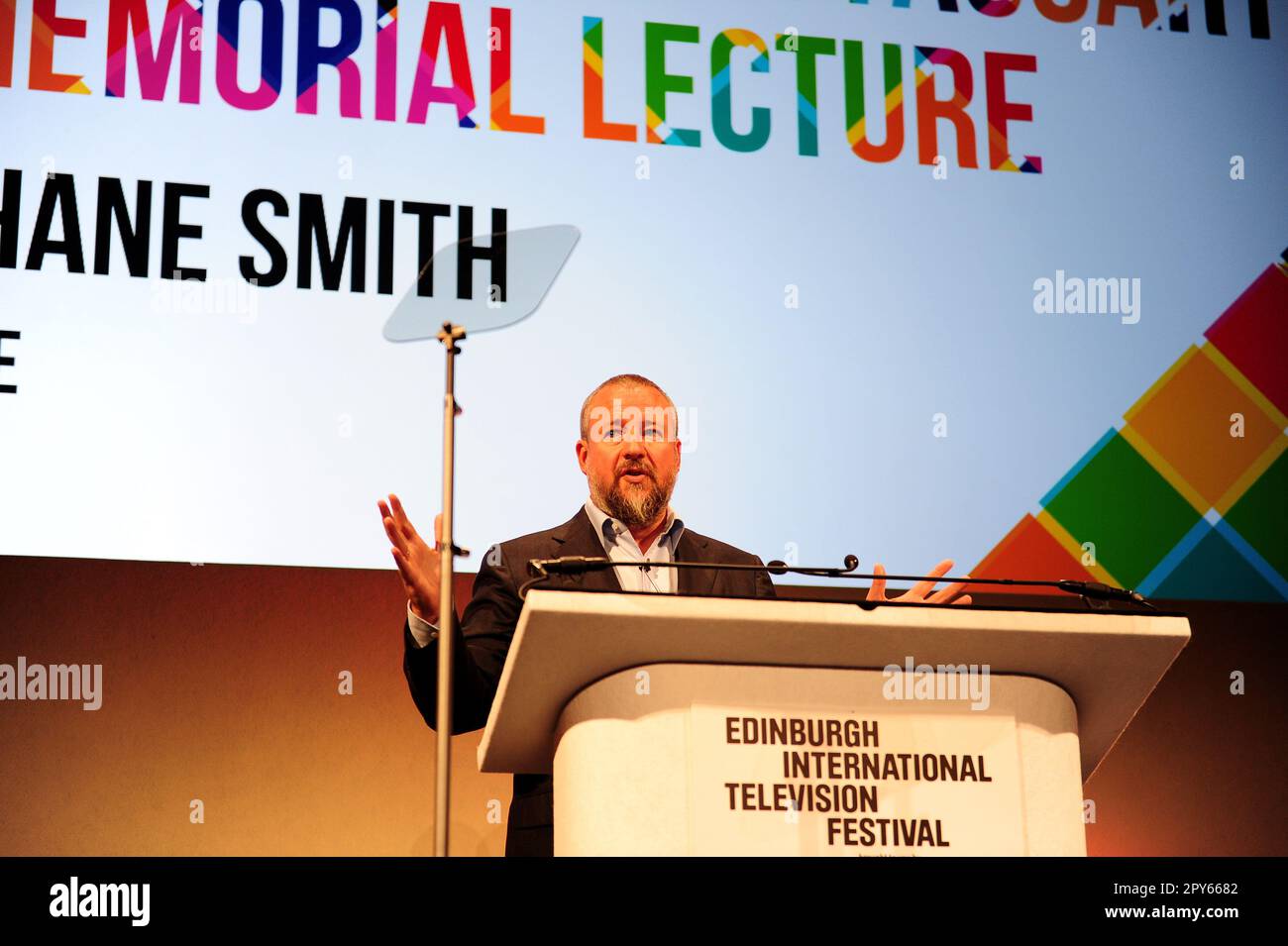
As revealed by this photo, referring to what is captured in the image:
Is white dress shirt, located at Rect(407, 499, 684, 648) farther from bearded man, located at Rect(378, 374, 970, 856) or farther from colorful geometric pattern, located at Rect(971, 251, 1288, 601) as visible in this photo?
colorful geometric pattern, located at Rect(971, 251, 1288, 601)

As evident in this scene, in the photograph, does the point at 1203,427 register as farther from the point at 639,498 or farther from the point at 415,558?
the point at 415,558

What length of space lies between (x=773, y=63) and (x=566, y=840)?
2313 millimetres

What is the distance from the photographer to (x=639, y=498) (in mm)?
2705

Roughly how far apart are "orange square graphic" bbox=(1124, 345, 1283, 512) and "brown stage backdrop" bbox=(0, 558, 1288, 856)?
3.09 ft

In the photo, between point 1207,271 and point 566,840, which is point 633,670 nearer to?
point 566,840

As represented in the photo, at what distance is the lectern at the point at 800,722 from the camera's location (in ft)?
4.99

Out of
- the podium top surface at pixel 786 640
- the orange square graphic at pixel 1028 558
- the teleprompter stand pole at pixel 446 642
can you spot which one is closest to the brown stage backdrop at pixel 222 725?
the orange square graphic at pixel 1028 558

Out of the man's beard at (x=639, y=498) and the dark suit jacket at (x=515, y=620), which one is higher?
the man's beard at (x=639, y=498)

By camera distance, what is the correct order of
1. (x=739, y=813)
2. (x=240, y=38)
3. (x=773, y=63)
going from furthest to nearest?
(x=773, y=63)
(x=240, y=38)
(x=739, y=813)

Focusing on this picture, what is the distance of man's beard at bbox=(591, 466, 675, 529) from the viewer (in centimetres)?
270

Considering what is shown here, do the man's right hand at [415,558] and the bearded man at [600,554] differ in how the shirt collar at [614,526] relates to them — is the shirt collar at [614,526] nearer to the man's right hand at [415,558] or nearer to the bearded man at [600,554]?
the bearded man at [600,554]

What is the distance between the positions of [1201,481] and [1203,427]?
130 millimetres

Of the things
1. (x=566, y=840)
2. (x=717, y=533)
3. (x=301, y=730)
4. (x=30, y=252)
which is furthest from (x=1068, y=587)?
(x=30, y=252)

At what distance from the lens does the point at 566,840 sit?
1567mm
